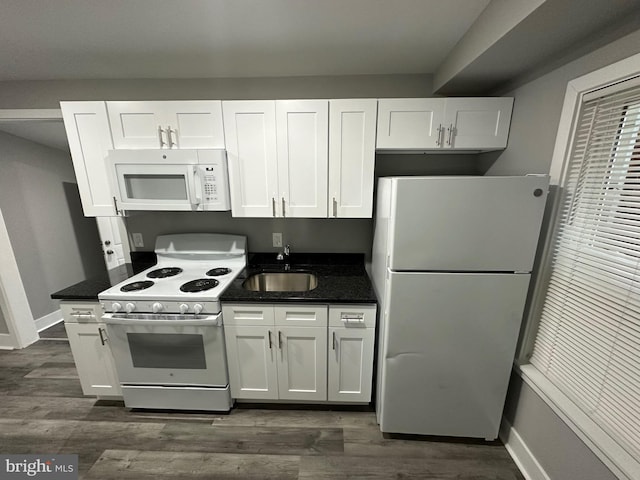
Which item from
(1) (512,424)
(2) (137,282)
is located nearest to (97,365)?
(2) (137,282)

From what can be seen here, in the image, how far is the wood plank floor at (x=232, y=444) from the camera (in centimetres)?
148

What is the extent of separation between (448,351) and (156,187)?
2217mm

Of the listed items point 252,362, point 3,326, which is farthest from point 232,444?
point 3,326

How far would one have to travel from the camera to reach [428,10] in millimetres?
1212

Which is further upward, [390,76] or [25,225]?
[390,76]

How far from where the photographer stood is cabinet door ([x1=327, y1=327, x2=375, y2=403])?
168 cm

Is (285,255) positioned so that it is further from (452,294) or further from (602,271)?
(602,271)

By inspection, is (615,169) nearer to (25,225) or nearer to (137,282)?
(137,282)

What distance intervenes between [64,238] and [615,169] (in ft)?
15.8

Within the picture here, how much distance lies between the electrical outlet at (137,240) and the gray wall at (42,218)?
133 cm

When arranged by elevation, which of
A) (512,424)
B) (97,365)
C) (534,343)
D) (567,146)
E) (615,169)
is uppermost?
(567,146)

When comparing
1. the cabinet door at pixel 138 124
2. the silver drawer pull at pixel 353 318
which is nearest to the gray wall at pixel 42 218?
the cabinet door at pixel 138 124

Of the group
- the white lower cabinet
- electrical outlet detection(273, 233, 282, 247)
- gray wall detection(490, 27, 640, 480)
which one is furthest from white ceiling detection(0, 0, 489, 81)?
the white lower cabinet

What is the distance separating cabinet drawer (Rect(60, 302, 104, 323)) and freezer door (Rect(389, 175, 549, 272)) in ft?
6.61
